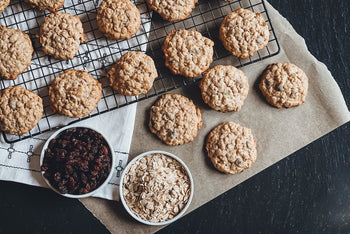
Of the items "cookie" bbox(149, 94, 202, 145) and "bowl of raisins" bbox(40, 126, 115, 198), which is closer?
"bowl of raisins" bbox(40, 126, 115, 198)

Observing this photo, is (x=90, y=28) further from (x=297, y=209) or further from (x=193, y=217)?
(x=297, y=209)

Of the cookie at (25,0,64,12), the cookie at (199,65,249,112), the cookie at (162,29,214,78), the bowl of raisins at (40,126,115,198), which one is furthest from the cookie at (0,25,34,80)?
the cookie at (199,65,249,112)

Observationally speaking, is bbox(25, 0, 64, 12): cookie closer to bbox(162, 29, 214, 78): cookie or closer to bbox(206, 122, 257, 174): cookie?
→ bbox(162, 29, 214, 78): cookie

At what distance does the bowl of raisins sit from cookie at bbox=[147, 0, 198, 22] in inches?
38.8

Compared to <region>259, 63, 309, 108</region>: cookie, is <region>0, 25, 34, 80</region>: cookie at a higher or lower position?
higher

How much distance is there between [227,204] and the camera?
9.37 ft

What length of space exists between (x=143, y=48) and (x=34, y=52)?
31.7 inches

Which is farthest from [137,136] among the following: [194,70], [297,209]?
[297,209]

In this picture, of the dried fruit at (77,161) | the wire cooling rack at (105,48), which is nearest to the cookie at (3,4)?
the wire cooling rack at (105,48)

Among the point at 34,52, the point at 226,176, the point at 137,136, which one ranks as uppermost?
the point at 34,52

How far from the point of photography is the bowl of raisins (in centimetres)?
248

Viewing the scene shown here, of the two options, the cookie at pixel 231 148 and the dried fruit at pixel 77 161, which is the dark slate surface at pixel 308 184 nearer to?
the cookie at pixel 231 148

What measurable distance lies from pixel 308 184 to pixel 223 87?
3.52 feet

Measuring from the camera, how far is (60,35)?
2549 mm
